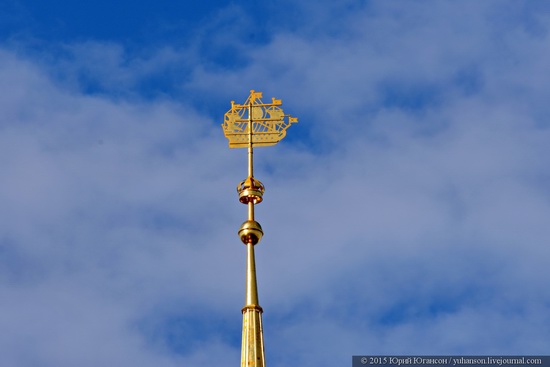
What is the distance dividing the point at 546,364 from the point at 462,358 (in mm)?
2767

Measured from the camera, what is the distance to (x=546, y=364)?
1964 inches

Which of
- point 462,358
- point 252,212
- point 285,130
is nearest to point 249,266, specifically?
point 252,212

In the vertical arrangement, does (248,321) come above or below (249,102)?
below

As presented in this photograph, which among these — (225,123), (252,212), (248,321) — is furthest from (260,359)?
(225,123)

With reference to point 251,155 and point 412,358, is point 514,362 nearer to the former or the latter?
point 412,358

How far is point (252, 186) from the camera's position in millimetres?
48719

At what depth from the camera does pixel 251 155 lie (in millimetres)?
49781

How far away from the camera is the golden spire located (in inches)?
1780

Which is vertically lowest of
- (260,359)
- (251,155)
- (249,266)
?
(260,359)

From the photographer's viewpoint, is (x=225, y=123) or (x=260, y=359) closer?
(x=260, y=359)

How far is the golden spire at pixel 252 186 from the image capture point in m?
45.2

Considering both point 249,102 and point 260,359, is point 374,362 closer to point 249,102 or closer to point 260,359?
point 260,359

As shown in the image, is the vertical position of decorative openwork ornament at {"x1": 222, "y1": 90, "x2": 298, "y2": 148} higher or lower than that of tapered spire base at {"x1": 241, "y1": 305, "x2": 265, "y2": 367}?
higher

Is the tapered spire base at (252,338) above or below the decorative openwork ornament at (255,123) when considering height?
below
